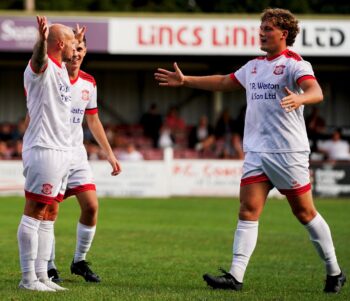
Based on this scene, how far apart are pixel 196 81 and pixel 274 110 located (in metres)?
0.93

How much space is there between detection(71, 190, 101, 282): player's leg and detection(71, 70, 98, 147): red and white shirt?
536mm

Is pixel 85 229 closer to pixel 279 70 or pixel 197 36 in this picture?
pixel 279 70

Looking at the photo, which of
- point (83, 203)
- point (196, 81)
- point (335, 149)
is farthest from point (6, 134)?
point (196, 81)

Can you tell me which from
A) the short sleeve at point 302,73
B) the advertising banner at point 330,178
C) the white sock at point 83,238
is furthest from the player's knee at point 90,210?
the advertising banner at point 330,178

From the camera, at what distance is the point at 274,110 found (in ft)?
29.1

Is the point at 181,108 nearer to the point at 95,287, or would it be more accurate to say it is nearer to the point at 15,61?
the point at 15,61

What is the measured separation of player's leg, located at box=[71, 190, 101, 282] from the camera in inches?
384

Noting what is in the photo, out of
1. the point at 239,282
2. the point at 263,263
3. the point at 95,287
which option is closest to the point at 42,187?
the point at 95,287

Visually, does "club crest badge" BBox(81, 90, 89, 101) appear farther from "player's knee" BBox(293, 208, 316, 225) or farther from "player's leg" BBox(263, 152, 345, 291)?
"player's knee" BBox(293, 208, 316, 225)

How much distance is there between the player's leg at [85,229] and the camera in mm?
9766

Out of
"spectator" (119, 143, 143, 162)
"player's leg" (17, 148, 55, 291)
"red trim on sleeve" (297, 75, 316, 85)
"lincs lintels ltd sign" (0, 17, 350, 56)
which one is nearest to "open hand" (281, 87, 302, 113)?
"red trim on sleeve" (297, 75, 316, 85)

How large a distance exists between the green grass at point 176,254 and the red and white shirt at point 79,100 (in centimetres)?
144

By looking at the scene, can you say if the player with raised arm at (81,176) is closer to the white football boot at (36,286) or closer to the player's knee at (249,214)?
the white football boot at (36,286)

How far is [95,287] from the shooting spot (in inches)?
352
